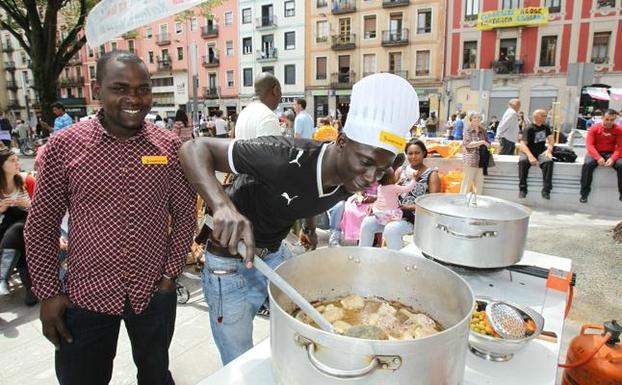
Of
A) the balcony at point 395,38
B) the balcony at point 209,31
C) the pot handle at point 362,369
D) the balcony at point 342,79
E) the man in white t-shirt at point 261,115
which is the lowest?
the pot handle at point 362,369

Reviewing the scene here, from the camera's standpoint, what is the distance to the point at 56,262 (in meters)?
1.51

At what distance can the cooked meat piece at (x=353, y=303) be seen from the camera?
53.6 inches

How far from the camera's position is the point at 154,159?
1.58 metres

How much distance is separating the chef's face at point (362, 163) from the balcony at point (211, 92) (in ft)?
113

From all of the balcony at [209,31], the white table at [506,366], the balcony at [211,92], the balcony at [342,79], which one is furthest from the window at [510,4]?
the white table at [506,366]

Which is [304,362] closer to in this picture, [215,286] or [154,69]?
[215,286]

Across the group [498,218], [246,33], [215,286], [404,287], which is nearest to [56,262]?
[215,286]

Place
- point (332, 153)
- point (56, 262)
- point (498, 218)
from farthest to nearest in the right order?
point (498, 218) → point (56, 262) → point (332, 153)

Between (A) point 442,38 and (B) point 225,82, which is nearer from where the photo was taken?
(A) point 442,38

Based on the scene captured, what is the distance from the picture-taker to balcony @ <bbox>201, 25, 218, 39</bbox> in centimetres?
3294

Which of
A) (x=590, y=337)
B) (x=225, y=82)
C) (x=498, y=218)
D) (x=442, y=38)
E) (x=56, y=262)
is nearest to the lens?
(x=56, y=262)

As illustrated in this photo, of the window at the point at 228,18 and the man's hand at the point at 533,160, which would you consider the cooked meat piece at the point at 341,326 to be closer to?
the man's hand at the point at 533,160

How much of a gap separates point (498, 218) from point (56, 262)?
1.77 m

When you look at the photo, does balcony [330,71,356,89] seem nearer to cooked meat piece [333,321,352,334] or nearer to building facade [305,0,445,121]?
building facade [305,0,445,121]
